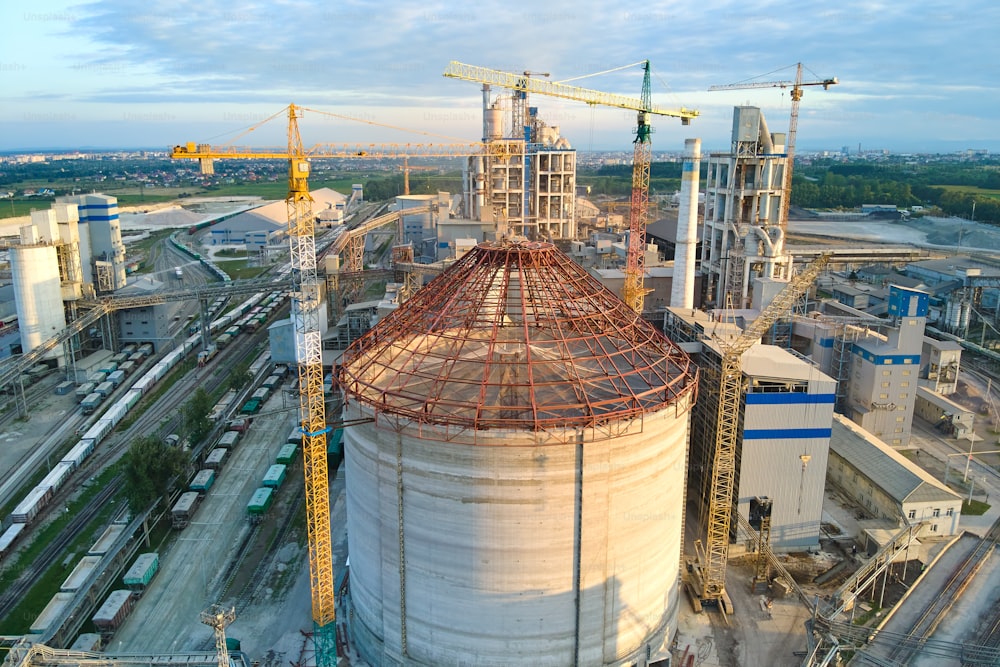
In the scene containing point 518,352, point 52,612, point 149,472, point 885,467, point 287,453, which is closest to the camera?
point 52,612

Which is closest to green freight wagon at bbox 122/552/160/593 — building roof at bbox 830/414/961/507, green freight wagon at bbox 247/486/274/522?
green freight wagon at bbox 247/486/274/522

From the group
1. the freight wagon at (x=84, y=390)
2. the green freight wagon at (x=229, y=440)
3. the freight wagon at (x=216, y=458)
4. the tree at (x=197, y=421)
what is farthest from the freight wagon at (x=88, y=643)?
the freight wagon at (x=84, y=390)

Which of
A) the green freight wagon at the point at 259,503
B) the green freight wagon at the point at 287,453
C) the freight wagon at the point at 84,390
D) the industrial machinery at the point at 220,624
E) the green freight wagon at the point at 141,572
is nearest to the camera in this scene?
the industrial machinery at the point at 220,624

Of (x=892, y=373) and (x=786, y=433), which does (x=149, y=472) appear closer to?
(x=786, y=433)

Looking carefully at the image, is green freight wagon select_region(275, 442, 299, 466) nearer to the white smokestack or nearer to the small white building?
the white smokestack

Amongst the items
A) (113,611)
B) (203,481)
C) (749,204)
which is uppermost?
(749,204)

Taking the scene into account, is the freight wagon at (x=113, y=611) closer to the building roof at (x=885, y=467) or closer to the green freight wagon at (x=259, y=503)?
the green freight wagon at (x=259, y=503)

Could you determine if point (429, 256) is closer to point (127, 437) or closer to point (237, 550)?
point (127, 437)

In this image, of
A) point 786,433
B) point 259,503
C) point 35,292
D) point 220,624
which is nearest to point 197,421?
point 259,503
